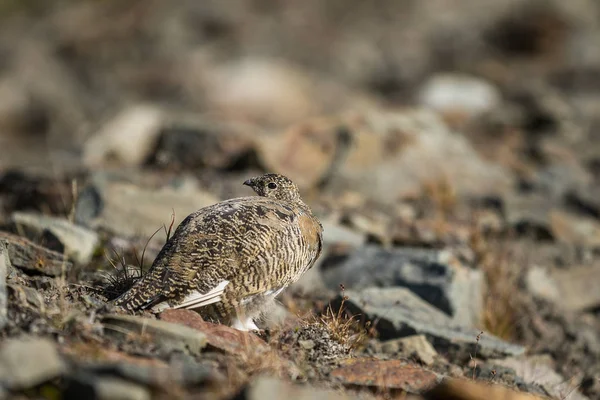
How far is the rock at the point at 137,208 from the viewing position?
352 inches

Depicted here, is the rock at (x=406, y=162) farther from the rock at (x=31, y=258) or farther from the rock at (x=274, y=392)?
the rock at (x=274, y=392)

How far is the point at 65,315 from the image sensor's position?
15.5 ft

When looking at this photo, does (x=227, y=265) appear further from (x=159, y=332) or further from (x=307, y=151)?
(x=307, y=151)

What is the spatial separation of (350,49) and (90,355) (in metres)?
23.8

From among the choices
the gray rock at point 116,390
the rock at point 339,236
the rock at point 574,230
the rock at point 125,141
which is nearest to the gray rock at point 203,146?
the rock at point 125,141

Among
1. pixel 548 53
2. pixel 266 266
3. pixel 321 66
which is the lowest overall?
pixel 266 266

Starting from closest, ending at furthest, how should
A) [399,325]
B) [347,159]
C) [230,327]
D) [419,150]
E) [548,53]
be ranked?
[230,327] → [399,325] → [347,159] → [419,150] → [548,53]

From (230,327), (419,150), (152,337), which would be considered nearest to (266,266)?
(230,327)

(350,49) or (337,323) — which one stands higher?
(350,49)

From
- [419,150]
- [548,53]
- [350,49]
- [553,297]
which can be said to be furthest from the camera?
[350,49]

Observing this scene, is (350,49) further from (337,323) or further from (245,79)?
(337,323)

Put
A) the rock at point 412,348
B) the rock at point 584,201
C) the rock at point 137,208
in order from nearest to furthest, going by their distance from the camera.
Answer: the rock at point 412,348 < the rock at point 137,208 < the rock at point 584,201

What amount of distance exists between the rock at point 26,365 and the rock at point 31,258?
2399 millimetres

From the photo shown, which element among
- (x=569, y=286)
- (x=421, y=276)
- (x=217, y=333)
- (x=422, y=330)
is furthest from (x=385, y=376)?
(x=569, y=286)
